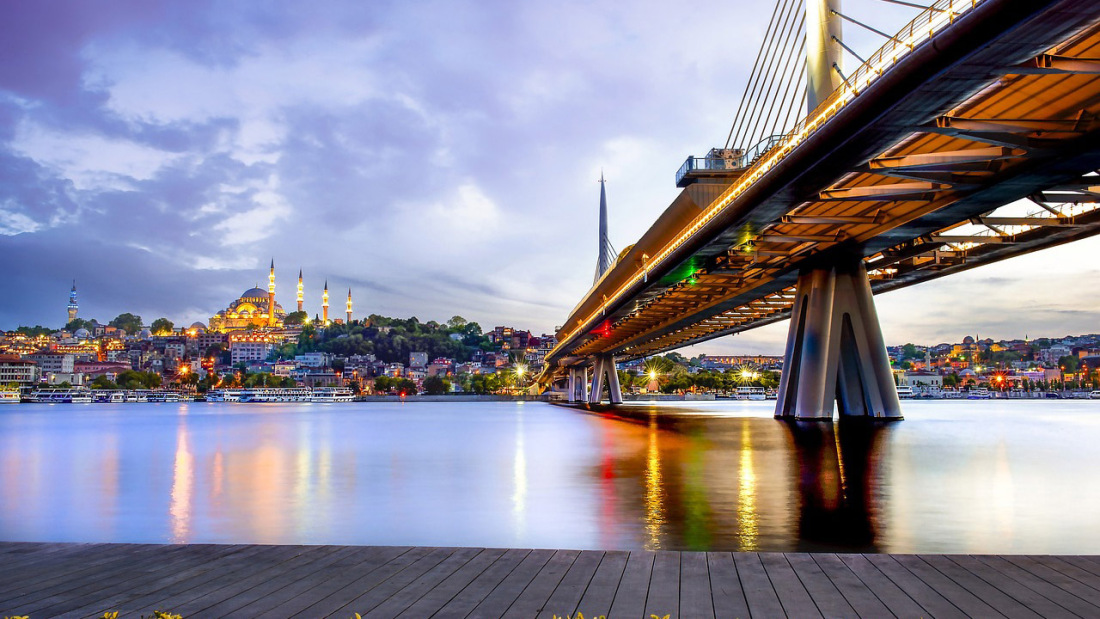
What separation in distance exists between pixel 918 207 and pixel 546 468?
2072 cm

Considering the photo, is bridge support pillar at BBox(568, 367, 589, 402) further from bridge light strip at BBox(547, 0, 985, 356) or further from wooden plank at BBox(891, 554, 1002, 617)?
wooden plank at BBox(891, 554, 1002, 617)

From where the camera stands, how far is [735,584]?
19.8ft

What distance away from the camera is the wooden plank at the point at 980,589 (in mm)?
5352

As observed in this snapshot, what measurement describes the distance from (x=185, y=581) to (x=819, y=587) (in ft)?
16.1

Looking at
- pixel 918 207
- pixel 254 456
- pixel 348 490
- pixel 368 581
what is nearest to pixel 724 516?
pixel 368 581

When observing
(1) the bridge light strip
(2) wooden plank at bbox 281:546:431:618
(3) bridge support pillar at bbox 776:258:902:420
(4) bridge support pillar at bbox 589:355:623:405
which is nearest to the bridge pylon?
(4) bridge support pillar at bbox 589:355:623:405

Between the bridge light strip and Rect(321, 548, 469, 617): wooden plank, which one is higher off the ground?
the bridge light strip

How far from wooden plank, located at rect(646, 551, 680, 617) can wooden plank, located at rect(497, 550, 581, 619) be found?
71cm

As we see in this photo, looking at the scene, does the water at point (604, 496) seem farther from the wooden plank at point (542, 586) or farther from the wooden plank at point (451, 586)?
the wooden plank at point (451, 586)

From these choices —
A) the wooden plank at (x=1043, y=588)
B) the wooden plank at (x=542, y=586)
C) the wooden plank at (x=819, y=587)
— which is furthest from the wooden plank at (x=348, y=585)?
the wooden plank at (x=1043, y=588)

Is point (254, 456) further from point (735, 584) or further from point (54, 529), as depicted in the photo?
point (735, 584)

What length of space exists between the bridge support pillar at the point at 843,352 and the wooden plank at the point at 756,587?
36574 mm

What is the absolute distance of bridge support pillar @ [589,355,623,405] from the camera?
12025 centimetres

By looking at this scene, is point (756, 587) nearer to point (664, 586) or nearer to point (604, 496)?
point (664, 586)
